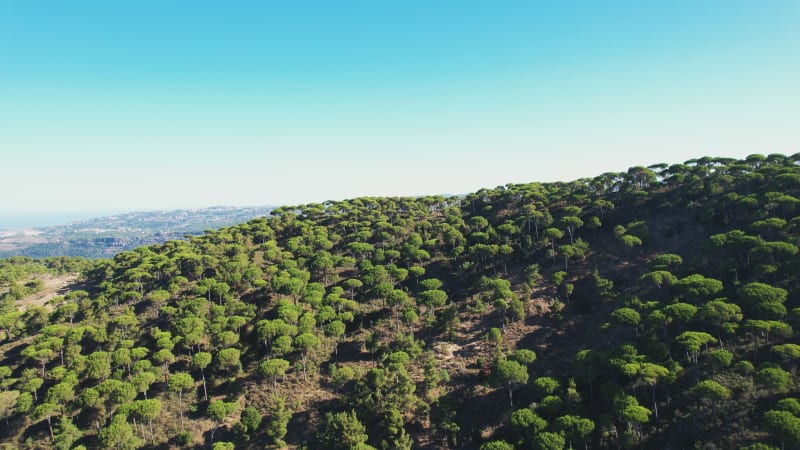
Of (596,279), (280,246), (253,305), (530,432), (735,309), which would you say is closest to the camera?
(530,432)

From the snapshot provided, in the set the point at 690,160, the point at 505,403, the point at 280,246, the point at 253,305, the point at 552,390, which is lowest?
the point at 505,403

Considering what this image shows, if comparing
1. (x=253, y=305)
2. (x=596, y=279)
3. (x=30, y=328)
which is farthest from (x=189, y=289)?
(x=596, y=279)

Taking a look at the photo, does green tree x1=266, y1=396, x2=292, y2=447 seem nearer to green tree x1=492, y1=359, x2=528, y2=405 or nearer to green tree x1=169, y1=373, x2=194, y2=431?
green tree x1=169, y1=373, x2=194, y2=431

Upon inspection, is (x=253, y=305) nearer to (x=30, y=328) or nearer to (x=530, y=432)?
(x=30, y=328)

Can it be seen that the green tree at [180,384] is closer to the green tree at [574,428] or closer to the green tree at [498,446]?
the green tree at [498,446]

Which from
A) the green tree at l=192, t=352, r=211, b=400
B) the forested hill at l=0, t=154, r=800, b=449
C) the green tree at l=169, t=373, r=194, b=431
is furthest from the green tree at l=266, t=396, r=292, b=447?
the green tree at l=169, t=373, r=194, b=431

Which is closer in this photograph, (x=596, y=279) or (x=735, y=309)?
(x=735, y=309)
